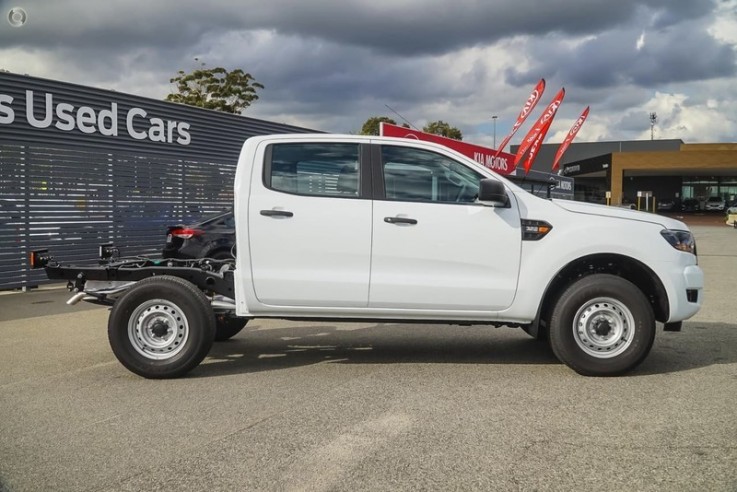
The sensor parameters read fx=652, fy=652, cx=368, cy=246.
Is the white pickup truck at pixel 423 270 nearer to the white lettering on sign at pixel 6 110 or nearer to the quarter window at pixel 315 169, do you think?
the quarter window at pixel 315 169

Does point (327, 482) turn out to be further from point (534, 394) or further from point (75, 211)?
point (75, 211)

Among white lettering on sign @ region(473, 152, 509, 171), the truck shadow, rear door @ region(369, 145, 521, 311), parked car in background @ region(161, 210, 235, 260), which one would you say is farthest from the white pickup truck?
white lettering on sign @ region(473, 152, 509, 171)

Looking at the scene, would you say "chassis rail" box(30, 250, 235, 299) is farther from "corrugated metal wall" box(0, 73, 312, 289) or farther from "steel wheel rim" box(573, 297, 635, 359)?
"corrugated metal wall" box(0, 73, 312, 289)

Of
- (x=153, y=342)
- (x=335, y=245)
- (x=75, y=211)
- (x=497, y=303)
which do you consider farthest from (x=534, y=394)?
(x=75, y=211)

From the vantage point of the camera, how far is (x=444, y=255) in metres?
5.54

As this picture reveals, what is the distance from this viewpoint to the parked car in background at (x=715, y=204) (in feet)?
224

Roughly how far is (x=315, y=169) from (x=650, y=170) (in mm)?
61352

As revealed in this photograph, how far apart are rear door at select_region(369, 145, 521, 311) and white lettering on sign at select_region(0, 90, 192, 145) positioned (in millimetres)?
9080

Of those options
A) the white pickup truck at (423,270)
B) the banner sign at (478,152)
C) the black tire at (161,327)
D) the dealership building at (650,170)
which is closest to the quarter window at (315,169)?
the white pickup truck at (423,270)

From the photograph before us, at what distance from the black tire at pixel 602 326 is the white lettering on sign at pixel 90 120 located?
10.4m

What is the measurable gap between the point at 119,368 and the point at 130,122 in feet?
30.0

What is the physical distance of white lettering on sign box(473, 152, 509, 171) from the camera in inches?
987

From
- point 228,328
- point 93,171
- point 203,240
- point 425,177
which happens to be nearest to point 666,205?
point 93,171

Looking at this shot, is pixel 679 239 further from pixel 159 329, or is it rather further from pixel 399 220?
pixel 159 329
